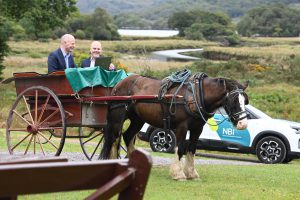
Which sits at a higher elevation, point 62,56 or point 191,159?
point 62,56

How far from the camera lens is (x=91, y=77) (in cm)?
1219

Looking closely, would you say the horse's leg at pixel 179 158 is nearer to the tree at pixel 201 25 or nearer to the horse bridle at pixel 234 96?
the horse bridle at pixel 234 96

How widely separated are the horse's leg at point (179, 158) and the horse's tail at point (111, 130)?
4.32 ft

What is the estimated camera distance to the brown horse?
36.3 feet

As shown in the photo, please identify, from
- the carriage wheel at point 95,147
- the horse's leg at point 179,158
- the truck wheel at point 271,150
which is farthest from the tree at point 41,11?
the horse's leg at point 179,158

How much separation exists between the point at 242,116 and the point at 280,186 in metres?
1.39

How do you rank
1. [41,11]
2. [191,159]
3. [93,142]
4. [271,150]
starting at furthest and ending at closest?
[41,11] → [93,142] → [271,150] → [191,159]

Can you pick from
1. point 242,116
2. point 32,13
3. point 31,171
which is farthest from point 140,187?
point 32,13

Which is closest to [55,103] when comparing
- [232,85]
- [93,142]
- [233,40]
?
[232,85]

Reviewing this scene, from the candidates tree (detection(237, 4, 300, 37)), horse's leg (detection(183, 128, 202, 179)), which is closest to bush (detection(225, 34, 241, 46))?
tree (detection(237, 4, 300, 37))

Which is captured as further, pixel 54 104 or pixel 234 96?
pixel 54 104

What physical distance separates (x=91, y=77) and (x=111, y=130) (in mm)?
1044

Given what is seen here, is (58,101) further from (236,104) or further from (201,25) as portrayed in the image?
(201,25)

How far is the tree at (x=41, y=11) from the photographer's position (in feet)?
128
